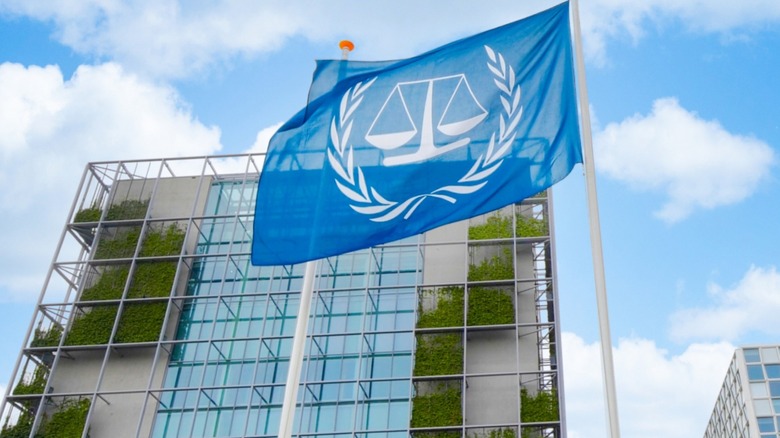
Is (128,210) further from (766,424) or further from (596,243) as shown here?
(766,424)

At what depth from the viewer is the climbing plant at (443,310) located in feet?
118

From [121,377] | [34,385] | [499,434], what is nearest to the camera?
[499,434]

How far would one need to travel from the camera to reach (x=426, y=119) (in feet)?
48.0

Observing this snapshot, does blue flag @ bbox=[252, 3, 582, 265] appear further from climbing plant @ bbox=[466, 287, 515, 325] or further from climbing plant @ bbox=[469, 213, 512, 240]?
climbing plant @ bbox=[469, 213, 512, 240]

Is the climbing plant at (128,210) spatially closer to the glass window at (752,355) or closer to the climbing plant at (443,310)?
the climbing plant at (443,310)

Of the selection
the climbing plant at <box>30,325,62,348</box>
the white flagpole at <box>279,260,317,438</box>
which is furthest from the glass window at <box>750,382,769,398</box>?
the white flagpole at <box>279,260,317,438</box>

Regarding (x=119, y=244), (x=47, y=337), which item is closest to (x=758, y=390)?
(x=119, y=244)

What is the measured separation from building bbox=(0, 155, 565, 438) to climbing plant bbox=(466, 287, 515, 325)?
5 centimetres

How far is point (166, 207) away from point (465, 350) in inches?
595

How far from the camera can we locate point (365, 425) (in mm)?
34156

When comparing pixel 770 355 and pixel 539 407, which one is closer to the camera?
pixel 539 407

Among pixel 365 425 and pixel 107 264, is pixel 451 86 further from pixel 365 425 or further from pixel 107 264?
pixel 107 264

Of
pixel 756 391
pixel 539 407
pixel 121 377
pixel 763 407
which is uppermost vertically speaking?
pixel 756 391

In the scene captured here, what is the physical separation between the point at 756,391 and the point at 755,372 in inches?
82.8
